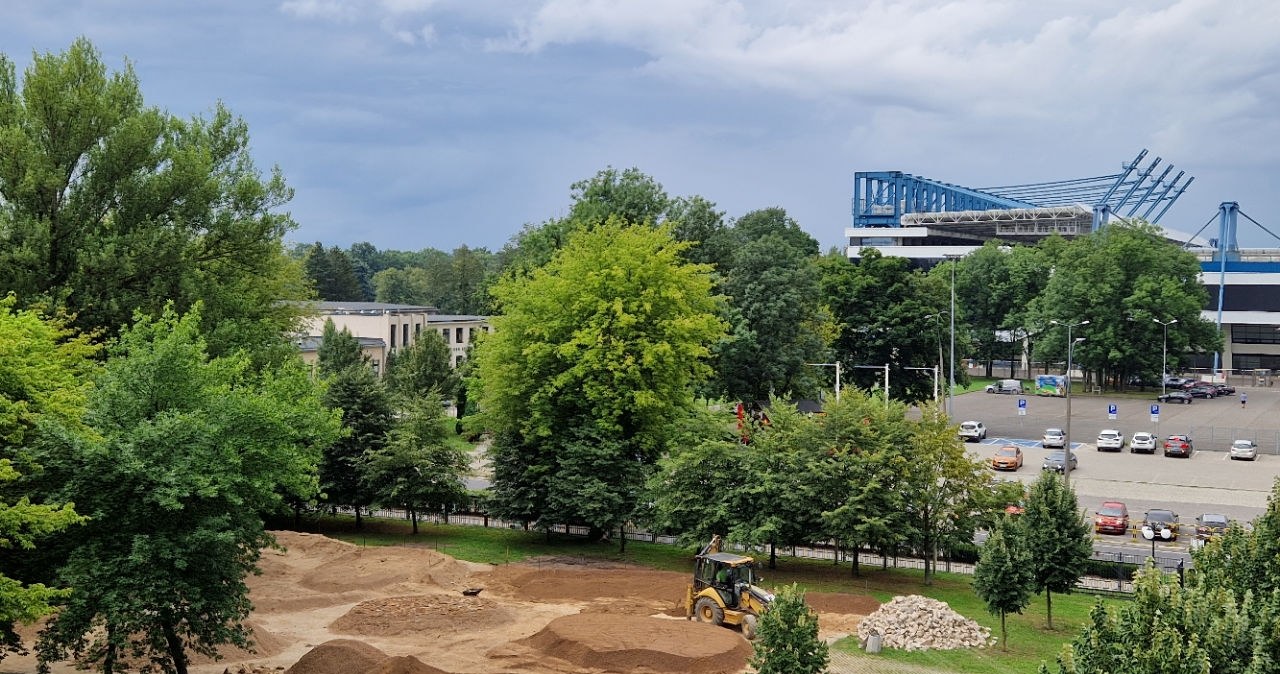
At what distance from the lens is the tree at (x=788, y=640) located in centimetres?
1945

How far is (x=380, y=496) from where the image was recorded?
42312 mm

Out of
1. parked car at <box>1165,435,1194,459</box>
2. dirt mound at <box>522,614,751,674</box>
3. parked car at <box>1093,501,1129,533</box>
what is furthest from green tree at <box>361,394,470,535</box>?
parked car at <box>1165,435,1194,459</box>

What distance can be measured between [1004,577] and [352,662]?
16.1m

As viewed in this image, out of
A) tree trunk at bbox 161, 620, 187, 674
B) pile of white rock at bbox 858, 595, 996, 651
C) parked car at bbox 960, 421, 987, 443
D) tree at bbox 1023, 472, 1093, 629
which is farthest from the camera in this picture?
parked car at bbox 960, 421, 987, 443

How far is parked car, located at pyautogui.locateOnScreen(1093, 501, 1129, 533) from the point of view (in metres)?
44.3

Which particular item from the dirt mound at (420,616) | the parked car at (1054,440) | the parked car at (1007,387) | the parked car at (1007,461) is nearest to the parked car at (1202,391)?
the parked car at (1007,387)

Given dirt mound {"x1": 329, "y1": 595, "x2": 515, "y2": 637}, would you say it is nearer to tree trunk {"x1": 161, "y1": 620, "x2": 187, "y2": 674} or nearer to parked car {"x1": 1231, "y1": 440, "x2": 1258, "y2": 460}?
tree trunk {"x1": 161, "y1": 620, "x2": 187, "y2": 674}

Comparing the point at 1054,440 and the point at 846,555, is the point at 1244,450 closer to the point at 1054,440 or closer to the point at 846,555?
the point at 1054,440

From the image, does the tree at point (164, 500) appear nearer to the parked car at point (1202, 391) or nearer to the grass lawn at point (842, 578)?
the grass lawn at point (842, 578)

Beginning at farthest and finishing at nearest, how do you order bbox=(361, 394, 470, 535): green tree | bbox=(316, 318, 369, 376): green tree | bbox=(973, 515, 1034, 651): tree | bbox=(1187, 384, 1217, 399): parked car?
bbox=(1187, 384, 1217, 399): parked car < bbox=(316, 318, 369, 376): green tree < bbox=(361, 394, 470, 535): green tree < bbox=(973, 515, 1034, 651): tree

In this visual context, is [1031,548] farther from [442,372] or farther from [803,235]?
[803,235]

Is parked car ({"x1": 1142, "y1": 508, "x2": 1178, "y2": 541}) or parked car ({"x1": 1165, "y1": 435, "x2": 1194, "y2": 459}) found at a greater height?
parked car ({"x1": 1165, "y1": 435, "x2": 1194, "y2": 459})

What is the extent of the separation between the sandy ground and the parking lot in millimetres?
12266

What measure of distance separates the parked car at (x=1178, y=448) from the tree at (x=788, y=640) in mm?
52179
